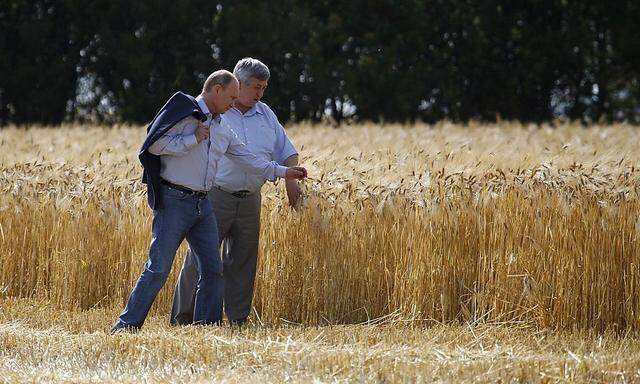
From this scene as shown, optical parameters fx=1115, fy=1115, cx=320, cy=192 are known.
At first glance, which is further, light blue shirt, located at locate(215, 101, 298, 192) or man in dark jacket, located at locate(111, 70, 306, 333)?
light blue shirt, located at locate(215, 101, 298, 192)

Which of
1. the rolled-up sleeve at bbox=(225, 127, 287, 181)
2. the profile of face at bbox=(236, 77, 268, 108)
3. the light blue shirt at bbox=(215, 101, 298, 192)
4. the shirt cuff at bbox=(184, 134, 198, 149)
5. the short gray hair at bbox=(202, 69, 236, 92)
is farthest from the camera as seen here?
the light blue shirt at bbox=(215, 101, 298, 192)

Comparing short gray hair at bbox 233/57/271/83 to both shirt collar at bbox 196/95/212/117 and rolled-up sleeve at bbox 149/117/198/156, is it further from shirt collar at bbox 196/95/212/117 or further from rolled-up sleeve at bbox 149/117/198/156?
rolled-up sleeve at bbox 149/117/198/156

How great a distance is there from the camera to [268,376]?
5938 millimetres

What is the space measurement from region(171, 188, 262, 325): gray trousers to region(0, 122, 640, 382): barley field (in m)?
0.23

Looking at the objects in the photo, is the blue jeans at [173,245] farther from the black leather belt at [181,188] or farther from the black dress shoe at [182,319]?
the black dress shoe at [182,319]

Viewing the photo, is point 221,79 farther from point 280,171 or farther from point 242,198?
point 242,198

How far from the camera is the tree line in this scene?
27.3 metres

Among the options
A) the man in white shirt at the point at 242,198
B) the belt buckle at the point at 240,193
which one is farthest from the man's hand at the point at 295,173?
the belt buckle at the point at 240,193

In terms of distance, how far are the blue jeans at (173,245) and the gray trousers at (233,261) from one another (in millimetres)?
382

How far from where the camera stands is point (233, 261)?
7797mm

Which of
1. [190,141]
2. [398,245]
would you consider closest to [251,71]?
[190,141]

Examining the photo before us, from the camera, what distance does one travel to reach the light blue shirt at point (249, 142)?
7.61 m

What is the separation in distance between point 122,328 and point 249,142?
1528 mm

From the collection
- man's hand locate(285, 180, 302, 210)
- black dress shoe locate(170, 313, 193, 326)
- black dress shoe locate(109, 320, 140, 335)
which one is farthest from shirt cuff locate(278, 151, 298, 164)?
black dress shoe locate(109, 320, 140, 335)
